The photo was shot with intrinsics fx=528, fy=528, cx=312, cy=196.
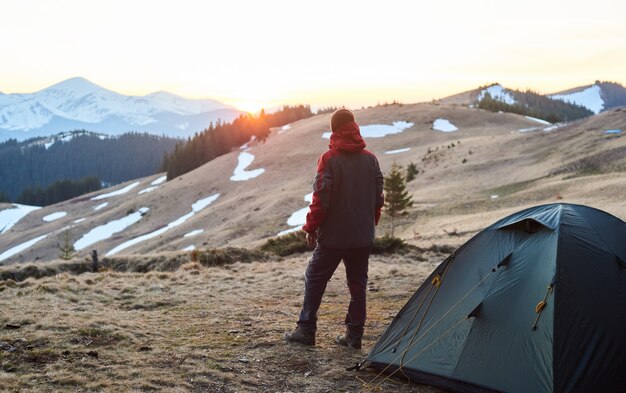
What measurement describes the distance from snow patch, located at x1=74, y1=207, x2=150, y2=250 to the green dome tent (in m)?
66.1

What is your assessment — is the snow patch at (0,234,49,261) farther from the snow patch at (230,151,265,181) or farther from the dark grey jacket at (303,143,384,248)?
the dark grey jacket at (303,143,384,248)

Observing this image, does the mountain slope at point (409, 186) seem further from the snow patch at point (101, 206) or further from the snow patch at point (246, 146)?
the snow patch at point (246, 146)

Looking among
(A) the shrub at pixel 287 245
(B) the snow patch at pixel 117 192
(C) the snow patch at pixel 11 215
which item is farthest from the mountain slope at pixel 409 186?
(C) the snow patch at pixel 11 215

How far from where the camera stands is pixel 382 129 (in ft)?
282

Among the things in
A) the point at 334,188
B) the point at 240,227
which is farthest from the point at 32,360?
the point at 240,227

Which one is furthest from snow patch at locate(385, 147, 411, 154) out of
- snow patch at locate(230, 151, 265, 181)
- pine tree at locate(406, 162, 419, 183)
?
snow patch at locate(230, 151, 265, 181)

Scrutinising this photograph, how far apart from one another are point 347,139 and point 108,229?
70606 millimetres

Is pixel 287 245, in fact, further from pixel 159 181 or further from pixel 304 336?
pixel 159 181

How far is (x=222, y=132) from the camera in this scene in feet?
392

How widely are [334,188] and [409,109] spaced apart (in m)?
93.2

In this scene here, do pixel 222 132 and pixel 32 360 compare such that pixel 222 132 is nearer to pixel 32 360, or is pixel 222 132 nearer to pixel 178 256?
pixel 178 256

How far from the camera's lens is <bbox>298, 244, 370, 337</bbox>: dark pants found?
24.1ft

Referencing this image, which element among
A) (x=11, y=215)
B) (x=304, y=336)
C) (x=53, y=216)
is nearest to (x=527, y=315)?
(x=304, y=336)

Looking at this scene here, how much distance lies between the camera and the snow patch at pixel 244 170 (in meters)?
75.4
